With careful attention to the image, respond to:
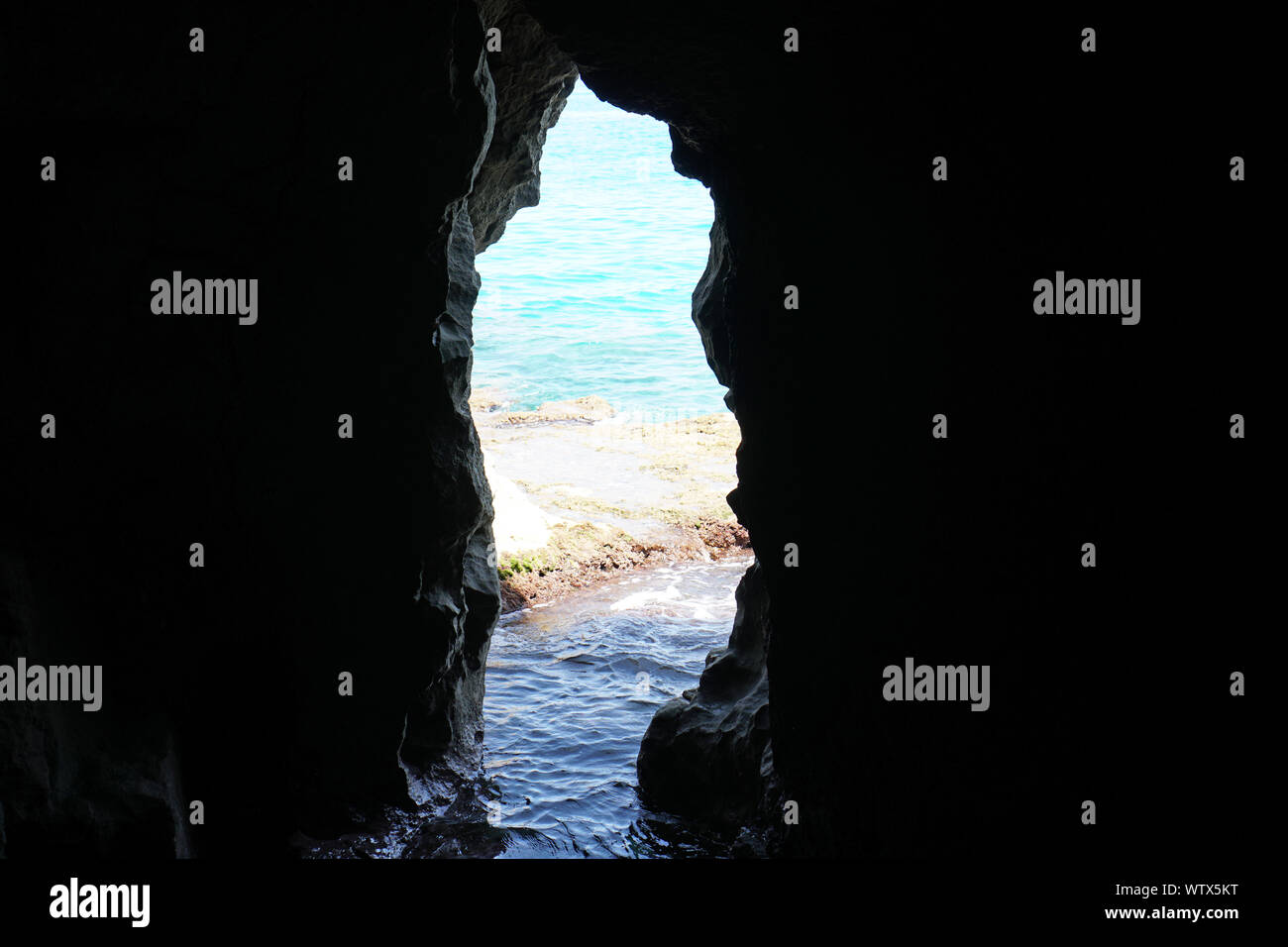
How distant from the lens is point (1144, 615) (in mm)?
5332

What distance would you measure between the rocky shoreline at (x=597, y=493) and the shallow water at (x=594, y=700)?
509mm

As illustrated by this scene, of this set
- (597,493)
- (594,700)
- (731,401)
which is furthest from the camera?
(597,493)

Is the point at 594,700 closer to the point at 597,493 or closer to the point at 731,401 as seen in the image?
the point at 731,401

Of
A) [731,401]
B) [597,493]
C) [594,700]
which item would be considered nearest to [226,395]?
[731,401]

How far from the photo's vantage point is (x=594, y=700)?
35.7ft

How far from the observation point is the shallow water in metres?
8.27

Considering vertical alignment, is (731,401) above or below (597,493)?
above

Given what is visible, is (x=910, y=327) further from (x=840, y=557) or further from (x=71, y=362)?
(x=71, y=362)

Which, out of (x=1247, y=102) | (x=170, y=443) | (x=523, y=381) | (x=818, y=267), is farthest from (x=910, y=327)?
(x=523, y=381)

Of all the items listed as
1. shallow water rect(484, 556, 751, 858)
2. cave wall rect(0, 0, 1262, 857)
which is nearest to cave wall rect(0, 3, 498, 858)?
cave wall rect(0, 0, 1262, 857)

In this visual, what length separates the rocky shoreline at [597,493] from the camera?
1444cm

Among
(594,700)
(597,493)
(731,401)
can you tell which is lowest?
(594,700)

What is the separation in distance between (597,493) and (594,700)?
6.85 m

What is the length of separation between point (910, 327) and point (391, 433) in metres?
3.54
